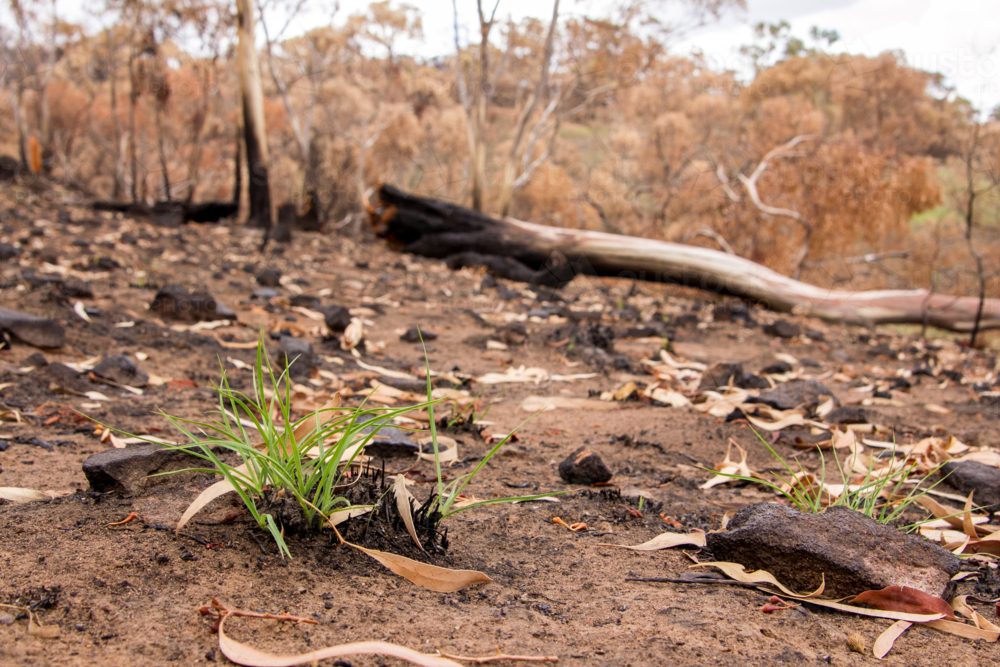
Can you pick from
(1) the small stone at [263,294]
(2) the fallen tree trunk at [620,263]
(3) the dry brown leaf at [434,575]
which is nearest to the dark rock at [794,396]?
(3) the dry brown leaf at [434,575]

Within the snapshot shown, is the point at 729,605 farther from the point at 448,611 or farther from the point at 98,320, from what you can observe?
the point at 98,320

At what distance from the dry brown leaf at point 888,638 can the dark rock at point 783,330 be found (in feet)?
14.2

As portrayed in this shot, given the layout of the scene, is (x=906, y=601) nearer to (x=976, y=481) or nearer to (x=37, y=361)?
(x=976, y=481)

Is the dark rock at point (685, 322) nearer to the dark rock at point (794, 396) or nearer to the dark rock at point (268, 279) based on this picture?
the dark rock at point (794, 396)

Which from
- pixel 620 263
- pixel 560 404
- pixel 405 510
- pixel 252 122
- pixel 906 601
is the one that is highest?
pixel 252 122

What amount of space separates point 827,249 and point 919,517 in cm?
1094

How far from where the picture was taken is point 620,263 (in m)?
7.14

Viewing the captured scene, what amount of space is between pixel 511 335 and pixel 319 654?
3257 mm

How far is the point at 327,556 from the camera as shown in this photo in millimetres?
1174

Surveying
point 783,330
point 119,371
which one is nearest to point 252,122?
point 119,371

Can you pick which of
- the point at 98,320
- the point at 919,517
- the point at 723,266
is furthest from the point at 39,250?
the point at 723,266

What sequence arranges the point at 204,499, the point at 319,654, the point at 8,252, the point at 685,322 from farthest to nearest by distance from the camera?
the point at 685,322 < the point at 8,252 < the point at 204,499 < the point at 319,654

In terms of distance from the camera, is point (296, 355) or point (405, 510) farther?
point (296, 355)

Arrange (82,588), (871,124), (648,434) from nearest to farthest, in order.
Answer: (82,588), (648,434), (871,124)
